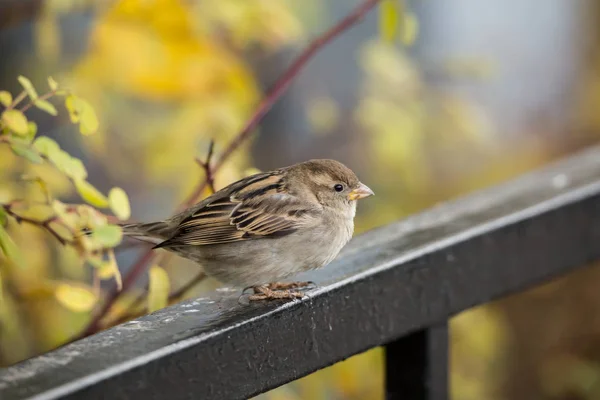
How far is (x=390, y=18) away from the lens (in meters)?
1.95

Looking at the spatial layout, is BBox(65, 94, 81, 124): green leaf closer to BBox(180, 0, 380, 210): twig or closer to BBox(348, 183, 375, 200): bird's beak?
BBox(180, 0, 380, 210): twig

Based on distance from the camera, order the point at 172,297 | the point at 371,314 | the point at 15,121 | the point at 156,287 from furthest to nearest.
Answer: the point at 172,297
the point at 156,287
the point at 371,314
the point at 15,121

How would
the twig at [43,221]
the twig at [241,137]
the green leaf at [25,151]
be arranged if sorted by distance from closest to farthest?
1. the green leaf at [25,151]
2. the twig at [43,221]
3. the twig at [241,137]

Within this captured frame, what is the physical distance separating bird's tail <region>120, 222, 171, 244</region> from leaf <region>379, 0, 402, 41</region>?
56cm

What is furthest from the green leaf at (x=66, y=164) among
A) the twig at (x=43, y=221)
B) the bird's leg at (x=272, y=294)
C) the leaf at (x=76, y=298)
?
the bird's leg at (x=272, y=294)

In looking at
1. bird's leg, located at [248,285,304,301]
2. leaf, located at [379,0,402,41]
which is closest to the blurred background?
leaf, located at [379,0,402,41]

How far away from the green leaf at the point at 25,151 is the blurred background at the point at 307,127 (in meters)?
0.52

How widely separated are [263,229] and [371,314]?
357mm

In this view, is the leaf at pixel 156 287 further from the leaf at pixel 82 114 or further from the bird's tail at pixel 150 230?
the leaf at pixel 82 114

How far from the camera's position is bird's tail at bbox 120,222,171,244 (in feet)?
6.36

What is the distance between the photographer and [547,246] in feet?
6.47

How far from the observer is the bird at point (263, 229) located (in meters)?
1.85

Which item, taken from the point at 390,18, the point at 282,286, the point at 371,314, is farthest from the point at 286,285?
the point at 390,18

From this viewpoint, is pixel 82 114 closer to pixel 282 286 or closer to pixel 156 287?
pixel 156 287
